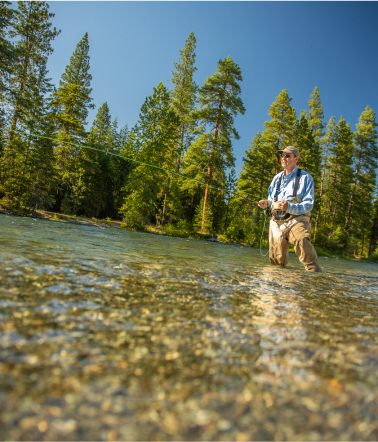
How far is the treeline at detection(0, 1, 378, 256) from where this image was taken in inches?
914

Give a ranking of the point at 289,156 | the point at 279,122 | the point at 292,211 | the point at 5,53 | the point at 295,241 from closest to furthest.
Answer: the point at 292,211, the point at 295,241, the point at 289,156, the point at 5,53, the point at 279,122

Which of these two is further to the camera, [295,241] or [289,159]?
[289,159]

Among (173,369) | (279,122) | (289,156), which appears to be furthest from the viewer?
(279,122)

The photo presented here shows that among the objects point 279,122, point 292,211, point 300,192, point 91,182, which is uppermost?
point 279,122

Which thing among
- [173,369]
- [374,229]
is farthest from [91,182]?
[374,229]

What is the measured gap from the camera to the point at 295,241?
5.75 metres

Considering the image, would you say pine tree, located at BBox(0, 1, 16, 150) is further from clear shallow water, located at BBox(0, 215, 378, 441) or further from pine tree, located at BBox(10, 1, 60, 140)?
clear shallow water, located at BBox(0, 215, 378, 441)

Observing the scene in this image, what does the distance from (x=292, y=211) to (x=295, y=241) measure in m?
0.63

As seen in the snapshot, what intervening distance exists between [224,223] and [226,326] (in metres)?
33.7

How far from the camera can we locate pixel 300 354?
137 cm

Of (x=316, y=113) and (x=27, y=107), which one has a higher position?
(x=316, y=113)

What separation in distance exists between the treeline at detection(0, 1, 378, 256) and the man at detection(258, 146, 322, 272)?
38.0 feet

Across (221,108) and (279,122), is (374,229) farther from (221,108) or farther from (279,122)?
(221,108)

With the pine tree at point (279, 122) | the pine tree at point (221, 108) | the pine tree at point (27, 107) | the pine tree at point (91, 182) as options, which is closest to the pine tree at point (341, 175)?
the pine tree at point (279, 122)
